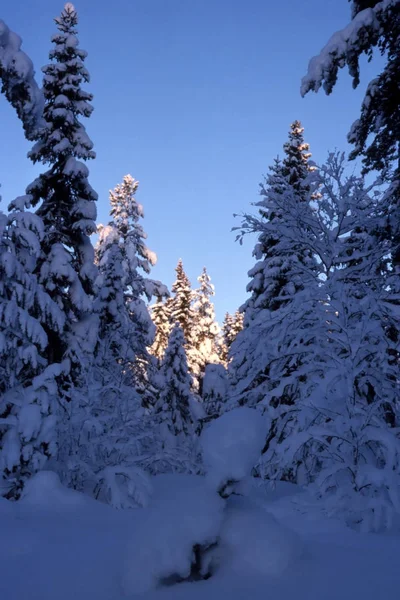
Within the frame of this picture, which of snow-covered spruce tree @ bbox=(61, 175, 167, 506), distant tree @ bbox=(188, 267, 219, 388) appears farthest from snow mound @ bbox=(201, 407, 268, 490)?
distant tree @ bbox=(188, 267, 219, 388)

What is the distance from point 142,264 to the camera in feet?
75.3

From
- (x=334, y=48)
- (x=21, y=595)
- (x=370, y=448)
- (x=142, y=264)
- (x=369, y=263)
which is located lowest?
(x=21, y=595)

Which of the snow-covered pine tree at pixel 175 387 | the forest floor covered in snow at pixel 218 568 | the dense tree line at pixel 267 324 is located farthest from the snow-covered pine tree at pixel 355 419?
the snow-covered pine tree at pixel 175 387

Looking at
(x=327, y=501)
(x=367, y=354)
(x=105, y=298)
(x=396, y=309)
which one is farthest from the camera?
(x=105, y=298)

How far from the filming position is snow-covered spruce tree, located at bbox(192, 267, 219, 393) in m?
36.7

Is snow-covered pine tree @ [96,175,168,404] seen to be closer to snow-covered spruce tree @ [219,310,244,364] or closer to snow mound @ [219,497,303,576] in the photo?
snow mound @ [219,497,303,576]

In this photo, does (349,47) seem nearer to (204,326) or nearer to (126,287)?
(126,287)

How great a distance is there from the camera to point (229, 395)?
1059 cm

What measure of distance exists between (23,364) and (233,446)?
8.55 m

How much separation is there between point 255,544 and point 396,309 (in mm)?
5446

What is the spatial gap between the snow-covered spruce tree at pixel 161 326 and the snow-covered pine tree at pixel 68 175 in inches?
925

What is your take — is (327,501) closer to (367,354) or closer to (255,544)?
(367,354)

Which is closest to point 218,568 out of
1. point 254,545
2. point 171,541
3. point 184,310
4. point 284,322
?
point 254,545

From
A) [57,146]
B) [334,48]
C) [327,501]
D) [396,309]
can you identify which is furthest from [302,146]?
[327,501]
